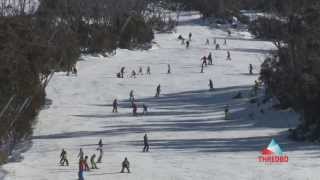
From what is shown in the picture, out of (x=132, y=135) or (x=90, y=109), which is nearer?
(x=132, y=135)

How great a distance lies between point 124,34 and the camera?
97.1 metres

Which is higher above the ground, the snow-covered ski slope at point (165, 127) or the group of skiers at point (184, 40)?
the snow-covered ski slope at point (165, 127)

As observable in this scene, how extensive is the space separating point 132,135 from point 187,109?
38.5 feet

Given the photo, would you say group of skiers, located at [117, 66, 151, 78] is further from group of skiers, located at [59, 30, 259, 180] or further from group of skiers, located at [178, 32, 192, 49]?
group of skiers, located at [178, 32, 192, 49]

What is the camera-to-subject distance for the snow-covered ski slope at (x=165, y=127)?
34.1m

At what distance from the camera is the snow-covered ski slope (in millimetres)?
34094

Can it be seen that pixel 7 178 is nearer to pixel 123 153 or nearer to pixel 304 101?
pixel 123 153

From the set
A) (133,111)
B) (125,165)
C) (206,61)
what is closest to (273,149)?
(125,165)

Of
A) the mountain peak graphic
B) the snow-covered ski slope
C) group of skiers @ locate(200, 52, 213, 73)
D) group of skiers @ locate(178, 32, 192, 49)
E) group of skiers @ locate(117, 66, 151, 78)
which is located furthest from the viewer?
group of skiers @ locate(178, 32, 192, 49)

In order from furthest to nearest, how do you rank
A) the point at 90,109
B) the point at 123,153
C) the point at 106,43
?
the point at 106,43
the point at 90,109
the point at 123,153

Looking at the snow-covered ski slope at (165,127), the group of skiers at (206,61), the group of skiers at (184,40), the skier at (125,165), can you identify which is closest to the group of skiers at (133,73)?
the snow-covered ski slope at (165,127)

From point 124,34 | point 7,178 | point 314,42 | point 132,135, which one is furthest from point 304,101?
point 124,34

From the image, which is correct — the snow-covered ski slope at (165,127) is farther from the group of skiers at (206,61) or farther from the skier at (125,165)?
the group of skiers at (206,61)

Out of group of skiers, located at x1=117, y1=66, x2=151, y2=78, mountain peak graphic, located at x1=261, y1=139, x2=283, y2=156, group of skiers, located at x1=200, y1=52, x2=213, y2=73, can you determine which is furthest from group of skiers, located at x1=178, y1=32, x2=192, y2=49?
mountain peak graphic, located at x1=261, y1=139, x2=283, y2=156
